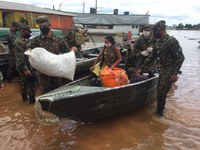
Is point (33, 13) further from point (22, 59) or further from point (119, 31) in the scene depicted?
point (119, 31)

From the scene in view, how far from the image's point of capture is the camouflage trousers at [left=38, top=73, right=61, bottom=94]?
4.52 metres

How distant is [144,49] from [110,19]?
2635 centimetres

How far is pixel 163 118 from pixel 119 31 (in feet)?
87.9

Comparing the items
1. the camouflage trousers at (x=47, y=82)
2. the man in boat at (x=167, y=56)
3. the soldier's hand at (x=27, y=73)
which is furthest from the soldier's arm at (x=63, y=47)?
the man in boat at (x=167, y=56)

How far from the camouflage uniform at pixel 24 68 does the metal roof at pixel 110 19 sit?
26.3 m

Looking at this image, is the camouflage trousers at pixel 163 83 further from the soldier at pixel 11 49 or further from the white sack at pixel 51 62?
the soldier at pixel 11 49

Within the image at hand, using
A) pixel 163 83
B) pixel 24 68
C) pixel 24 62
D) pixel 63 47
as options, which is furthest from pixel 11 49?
pixel 163 83

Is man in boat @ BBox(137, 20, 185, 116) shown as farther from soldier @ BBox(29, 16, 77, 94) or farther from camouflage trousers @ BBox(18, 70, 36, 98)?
camouflage trousers @ BBox(18, 70, 36, 98)

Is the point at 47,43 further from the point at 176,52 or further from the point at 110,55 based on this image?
the point at 176,52

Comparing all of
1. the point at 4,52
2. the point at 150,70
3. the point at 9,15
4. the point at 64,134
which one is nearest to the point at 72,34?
the point at 4,52

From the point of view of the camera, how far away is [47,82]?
4562 millimetres

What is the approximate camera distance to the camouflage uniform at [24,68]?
5324 millimetres

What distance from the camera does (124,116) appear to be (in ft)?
18.0

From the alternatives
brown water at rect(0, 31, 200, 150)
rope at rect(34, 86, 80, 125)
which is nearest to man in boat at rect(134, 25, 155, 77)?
brown water at rect(0, 31, 200, 150)
